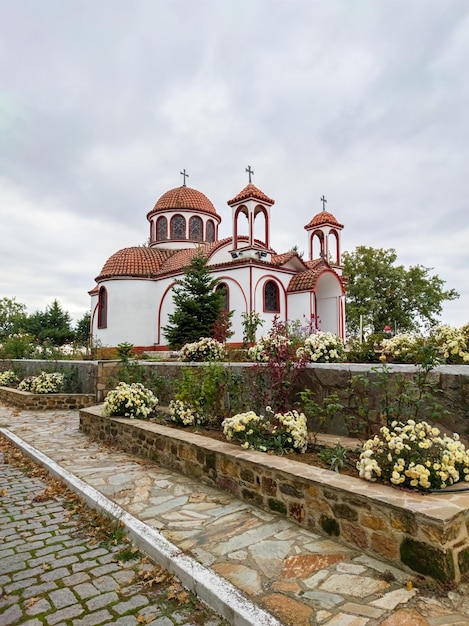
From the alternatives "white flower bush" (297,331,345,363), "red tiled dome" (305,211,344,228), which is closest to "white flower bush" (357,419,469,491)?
"white flower bush" (297,331,345,363)

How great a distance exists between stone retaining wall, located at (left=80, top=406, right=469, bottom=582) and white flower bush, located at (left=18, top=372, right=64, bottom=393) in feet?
27.2

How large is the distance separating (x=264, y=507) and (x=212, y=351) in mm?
4906

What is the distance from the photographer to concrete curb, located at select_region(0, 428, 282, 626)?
258 cm

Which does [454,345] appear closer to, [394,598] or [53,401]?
[394,598]

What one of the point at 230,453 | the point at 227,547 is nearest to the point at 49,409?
the point at 230,453

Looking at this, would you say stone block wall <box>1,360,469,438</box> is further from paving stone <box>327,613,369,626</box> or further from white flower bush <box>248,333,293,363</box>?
paving stone <box>327,613,369,626</box>

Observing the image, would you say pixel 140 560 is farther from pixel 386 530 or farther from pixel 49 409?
pixel 49 409

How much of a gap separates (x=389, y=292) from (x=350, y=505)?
103 ft

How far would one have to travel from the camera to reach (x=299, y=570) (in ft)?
10.1

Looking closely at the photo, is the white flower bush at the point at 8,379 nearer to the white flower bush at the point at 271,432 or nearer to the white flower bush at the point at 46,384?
the white flower bush at the point at 46,384

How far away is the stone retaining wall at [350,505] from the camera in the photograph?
9.20 ft

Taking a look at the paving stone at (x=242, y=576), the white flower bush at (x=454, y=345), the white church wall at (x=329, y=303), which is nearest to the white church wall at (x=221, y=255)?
the white church wall at (x=329, y=303)

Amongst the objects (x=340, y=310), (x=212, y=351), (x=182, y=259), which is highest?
(x=182, y=259)

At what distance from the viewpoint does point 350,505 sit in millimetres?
3328
